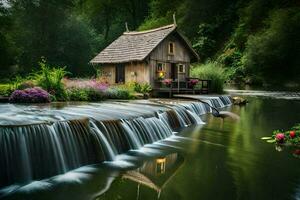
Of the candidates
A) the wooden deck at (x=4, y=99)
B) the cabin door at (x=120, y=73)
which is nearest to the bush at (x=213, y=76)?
the cabin door at (x=120, y=73)

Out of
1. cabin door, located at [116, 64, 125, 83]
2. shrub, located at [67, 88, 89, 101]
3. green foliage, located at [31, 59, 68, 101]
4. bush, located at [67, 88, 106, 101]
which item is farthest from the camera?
cabin door, located at [116, 64, 125, 83]

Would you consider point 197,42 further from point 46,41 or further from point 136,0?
point 46,41

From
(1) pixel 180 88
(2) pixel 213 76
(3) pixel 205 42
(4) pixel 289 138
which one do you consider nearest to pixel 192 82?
(1) pixel 180 88

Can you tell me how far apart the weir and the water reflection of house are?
1375 millimetres

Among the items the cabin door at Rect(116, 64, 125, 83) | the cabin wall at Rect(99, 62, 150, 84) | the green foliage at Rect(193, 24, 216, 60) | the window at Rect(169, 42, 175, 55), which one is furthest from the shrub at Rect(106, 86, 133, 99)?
the green foliage at Rect(193, 24, 216, 60)

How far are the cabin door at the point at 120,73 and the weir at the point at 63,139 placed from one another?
16310 millimetres

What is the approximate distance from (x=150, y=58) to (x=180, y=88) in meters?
3.64

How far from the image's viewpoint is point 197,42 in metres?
64.2

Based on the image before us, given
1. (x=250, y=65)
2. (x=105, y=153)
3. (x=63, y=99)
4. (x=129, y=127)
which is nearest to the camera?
(x=105, y=153)

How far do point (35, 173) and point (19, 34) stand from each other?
35.9 m

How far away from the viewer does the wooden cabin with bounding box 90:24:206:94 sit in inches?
1132

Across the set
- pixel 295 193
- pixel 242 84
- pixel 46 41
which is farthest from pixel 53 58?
pixel 295 193

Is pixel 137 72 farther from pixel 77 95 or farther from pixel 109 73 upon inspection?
pixel 77 95

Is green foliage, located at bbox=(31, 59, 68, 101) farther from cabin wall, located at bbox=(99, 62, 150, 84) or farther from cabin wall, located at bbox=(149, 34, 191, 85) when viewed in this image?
cabin wall, located at bbox=(149, 34, 191, 85)
